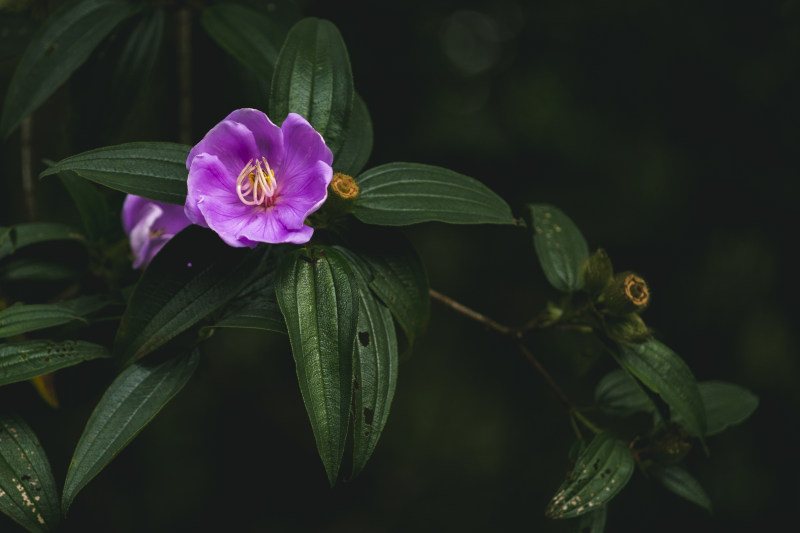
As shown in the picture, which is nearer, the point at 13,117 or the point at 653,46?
the point at 13,117

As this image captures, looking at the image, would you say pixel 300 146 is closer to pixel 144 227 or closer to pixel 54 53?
pixel 144 227

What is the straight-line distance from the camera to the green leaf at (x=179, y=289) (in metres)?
0.65

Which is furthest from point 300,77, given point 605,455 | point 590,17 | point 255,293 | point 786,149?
point 786,149

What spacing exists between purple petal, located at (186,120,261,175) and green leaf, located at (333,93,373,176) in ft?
0.32

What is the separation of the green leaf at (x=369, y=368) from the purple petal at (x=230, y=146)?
147 millimetres

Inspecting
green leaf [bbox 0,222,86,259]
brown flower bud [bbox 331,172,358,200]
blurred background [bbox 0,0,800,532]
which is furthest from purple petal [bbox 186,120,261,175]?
blurred background [bbox 0,0,800,532]

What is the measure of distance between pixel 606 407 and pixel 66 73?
92cm

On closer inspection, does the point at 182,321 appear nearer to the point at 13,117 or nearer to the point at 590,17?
the point at 13,117

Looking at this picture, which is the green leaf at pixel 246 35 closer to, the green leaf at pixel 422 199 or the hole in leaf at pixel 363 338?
the green leaf at pixel 422 199

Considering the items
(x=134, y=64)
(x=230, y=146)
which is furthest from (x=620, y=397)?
(x=134, y=64)

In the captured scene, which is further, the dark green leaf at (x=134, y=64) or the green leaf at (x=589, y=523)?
the dark green leaf at (x=134, y=64)

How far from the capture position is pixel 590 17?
205 cm

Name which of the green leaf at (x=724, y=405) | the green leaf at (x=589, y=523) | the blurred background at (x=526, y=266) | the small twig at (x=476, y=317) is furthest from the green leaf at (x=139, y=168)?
the blurred background at (x=526, y=266)

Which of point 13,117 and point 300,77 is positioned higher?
point 300,77
